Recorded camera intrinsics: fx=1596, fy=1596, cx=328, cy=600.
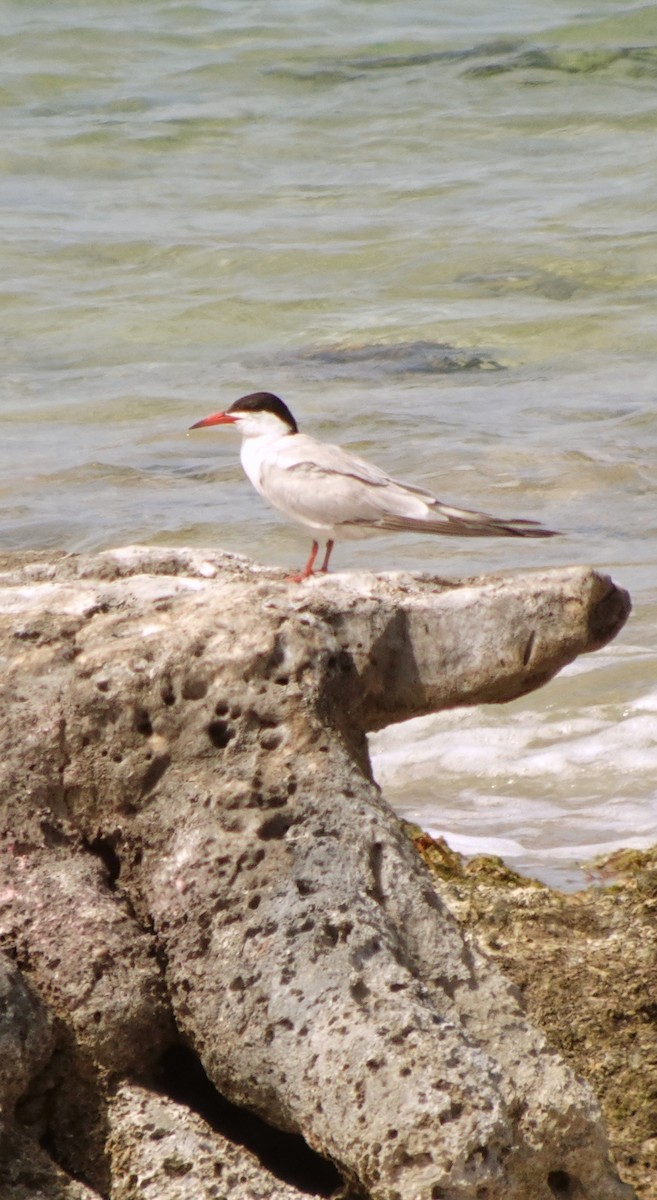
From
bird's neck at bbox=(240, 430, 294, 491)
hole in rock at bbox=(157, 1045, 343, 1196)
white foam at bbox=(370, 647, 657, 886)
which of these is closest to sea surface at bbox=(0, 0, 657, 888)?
white foam at bbox=(370, 647, 657, 886)

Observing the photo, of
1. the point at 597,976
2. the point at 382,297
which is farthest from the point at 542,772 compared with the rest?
the point at 382,297

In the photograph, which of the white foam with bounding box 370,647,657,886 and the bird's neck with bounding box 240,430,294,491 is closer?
the white foam with bounding box 370,647,657,886

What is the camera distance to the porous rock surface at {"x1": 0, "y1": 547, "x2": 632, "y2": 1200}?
2.30m

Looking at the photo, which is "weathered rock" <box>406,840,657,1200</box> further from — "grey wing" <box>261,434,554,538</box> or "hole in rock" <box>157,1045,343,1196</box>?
"grey wing" <box>261,434,554,538</box>

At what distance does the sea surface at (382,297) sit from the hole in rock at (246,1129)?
191 cm

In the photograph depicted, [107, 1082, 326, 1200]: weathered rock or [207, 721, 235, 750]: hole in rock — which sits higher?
[207, 721, 235, 750]: hole in rock

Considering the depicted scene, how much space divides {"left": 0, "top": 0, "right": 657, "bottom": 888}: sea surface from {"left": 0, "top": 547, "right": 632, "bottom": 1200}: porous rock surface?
181cm

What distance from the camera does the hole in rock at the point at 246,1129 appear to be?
246cm

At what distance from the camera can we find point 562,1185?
239 cm

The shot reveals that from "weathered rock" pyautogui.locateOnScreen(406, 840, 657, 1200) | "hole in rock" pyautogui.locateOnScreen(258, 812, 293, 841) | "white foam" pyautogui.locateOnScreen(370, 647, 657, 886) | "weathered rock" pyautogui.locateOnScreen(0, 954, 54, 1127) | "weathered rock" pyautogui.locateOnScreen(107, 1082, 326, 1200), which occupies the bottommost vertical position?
"white foam" pyautogui.locateOnScreen(370, 647, 657, 886)

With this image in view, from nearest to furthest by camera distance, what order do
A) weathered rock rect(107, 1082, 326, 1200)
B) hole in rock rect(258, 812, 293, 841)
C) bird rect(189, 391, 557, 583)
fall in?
weathered rock rect(107, 1082, 326, 1200) < hole in rock rect(258, 812, 293, 841) < bird rect(189, 391, 557, 583)

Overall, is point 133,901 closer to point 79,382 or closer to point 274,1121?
point 274,1121

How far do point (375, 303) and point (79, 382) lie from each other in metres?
2.44

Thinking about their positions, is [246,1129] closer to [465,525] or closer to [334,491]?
[465,525]
